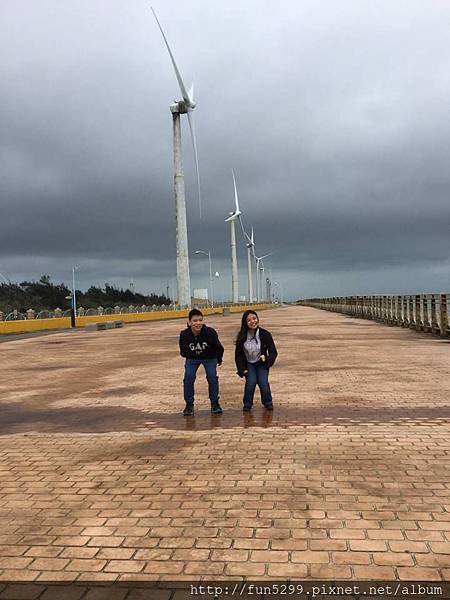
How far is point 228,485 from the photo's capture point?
472 cm

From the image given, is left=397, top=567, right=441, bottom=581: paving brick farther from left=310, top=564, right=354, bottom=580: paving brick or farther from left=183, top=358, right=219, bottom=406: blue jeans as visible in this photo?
left=183, top=358, right=219, bottom=406: blue jeans

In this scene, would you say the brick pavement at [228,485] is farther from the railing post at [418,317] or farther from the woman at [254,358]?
the railing post at [418,317]

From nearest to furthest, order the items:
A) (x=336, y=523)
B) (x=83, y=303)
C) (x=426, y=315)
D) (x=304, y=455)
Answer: (x=336, y=523) < (x=304, y=455) < (x=426, y=315) < (x=83, y=303)

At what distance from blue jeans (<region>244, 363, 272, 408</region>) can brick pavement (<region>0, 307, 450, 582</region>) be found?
0.27 metres

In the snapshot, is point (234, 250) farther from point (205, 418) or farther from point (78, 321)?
point (205, 418)

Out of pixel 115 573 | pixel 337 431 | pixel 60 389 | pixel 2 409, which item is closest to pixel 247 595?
pixel 115 573

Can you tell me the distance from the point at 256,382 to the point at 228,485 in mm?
3294

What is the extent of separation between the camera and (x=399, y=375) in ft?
35.4

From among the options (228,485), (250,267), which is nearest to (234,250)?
(250,267)

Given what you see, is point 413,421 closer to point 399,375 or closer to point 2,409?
point 399,375

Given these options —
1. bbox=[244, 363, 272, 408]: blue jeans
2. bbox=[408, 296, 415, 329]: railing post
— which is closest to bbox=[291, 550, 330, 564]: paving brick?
bbox=[244, 363, 272, 408]: blue jeans

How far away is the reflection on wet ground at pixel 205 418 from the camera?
22.9 feet

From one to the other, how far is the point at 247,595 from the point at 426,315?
2159 cm

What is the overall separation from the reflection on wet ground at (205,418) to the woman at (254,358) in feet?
0.79
